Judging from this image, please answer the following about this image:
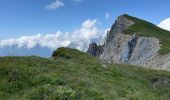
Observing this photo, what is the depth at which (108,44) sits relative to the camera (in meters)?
149

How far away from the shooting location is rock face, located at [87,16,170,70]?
87188 millimetres

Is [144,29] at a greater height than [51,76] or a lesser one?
greater

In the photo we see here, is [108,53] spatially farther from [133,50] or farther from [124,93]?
[124,93]

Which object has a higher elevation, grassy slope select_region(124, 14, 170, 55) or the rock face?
grassy slope select_region(124, 14, 170, 55)

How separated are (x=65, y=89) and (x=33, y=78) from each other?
2861mm

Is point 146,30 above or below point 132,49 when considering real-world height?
above

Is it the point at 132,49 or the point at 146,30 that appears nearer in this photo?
the point at 132,49

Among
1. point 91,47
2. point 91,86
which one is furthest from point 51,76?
point 91,47

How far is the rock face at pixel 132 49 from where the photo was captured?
87188 millimetres

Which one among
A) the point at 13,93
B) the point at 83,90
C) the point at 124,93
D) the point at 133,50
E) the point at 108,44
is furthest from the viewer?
the point at 108,44

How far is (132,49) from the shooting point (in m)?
114

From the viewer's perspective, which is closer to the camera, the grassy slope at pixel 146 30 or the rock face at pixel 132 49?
the rock face at pixel 132 49

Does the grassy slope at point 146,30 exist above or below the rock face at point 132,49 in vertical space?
above

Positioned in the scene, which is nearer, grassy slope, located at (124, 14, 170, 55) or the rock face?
the rock face
